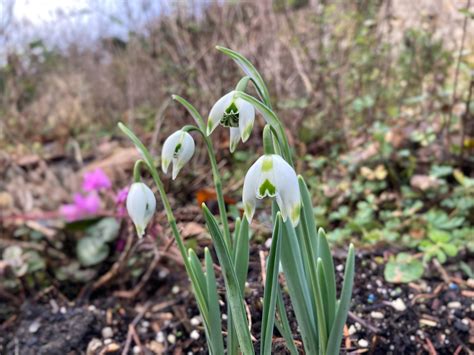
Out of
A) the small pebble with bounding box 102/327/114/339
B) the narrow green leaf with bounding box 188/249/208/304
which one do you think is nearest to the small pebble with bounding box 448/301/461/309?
the narrow green leaf with bounding box 188/249/208/304

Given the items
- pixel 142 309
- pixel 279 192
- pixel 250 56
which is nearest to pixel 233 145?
pixel 279 192

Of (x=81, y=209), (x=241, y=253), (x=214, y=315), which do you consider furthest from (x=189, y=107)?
(x=81, y=209)

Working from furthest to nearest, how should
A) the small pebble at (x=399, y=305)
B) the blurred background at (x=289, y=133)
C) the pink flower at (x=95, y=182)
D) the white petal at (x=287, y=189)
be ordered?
the pink flower at (x=95, y=182)
the blurred background at (x=289, y=133)
the small pebble at (x=399, y=305)
the white petal at (x=287, y=189)

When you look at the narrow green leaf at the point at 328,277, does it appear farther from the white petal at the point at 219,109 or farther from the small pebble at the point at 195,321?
the small pebble at the point at 195,321

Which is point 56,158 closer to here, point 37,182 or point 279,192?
point 37,182

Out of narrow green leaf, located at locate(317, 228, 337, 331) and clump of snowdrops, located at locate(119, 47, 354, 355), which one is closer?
clump of snowdrops, located at locate(119, 47, 354, 355)

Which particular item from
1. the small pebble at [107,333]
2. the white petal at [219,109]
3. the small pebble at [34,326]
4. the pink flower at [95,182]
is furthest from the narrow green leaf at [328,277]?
the pink flower at [95,182]

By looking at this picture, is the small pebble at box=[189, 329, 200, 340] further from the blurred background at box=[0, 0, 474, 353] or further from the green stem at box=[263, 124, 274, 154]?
the green stem at box=[263, 124, 274, 154]
